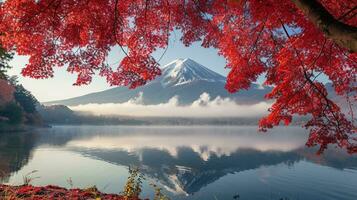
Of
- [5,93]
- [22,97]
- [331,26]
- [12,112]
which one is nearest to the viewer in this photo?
[331,26]

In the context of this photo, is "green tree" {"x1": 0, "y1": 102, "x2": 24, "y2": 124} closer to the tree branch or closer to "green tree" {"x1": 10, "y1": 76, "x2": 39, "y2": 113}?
"green tree" {"x1": 10, "y1": 76, "x2": 39, "y2": 113}

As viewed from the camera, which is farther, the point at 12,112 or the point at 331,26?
the point at 12,112

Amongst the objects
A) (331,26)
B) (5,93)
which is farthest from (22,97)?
(331,26)

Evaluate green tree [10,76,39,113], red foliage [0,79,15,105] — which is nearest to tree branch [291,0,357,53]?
red foliage [0,79,15,105]

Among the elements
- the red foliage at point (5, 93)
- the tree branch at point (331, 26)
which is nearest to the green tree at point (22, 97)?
the red foliage at point (5, 93)

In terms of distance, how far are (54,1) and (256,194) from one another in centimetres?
2039

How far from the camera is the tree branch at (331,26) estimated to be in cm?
345

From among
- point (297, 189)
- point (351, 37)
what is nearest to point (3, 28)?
point (351, 37)

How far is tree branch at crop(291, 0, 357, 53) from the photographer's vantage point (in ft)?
11.3

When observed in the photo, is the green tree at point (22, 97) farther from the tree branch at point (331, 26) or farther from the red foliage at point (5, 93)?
the tree branch at point (331, 26)

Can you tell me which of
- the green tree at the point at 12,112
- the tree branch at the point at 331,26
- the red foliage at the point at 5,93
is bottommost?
the tree branch at the point at 331,26

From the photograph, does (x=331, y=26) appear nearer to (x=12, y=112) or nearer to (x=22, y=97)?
(x=12, y=112)

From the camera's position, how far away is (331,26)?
3633mm

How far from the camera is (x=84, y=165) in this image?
115 ft
